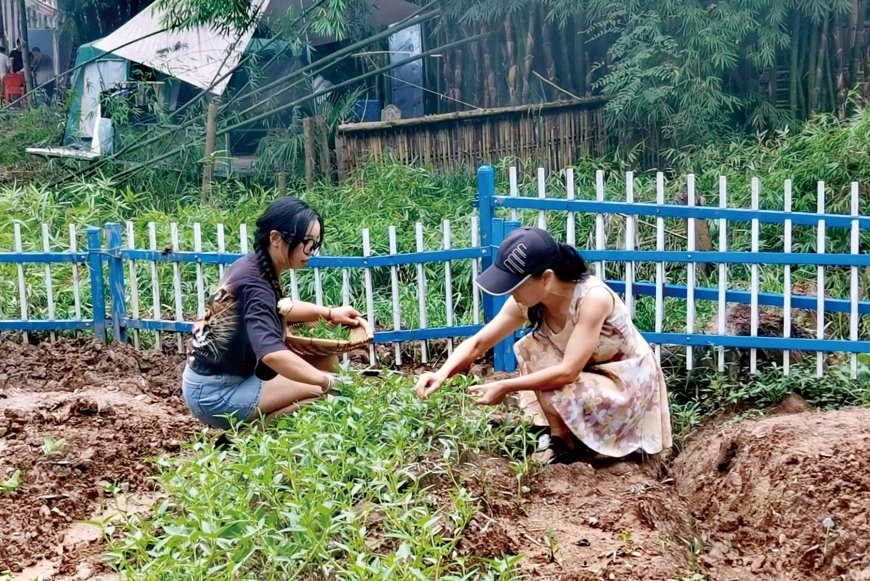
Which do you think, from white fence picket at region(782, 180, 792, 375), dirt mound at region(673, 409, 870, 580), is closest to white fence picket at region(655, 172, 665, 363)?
white fence picket at region(782, 180, 792, 375)

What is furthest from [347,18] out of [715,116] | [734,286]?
[734,286]

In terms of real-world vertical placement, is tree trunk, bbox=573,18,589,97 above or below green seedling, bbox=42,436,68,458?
above

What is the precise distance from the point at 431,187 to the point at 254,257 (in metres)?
5.32

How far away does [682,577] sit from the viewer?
388 centimetres

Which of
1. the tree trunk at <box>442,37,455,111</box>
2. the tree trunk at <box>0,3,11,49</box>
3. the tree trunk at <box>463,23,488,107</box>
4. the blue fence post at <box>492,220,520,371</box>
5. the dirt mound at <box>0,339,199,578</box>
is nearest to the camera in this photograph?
the dirt mound at <box>0,339,199,578</box>

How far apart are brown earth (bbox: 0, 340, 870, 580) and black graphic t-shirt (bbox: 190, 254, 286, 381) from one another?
59 centimetres

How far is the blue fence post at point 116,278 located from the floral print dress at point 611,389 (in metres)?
3.56

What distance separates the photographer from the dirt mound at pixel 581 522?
12.9 ft

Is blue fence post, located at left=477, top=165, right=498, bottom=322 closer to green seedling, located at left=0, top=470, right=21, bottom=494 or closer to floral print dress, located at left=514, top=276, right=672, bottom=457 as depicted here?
floral print dress, located at left=514, top=276, right=672, bottom=457

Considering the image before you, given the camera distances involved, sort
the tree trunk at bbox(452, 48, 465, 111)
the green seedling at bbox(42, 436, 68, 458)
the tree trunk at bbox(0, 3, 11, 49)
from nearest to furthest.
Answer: the green seedling at bbox(42, 436, 68, 458) → the tree trunk at bbox(452, 48, 465, 111) → the tree trunk at bbox(0, 3, 11, 49)

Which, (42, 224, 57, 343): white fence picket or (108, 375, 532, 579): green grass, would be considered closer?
(108, 375, 532, 579): green grass

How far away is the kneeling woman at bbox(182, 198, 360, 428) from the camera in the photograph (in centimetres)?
490

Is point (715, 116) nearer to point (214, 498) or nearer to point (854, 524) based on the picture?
point (854, 524)

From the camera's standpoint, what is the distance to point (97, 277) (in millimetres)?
7734
